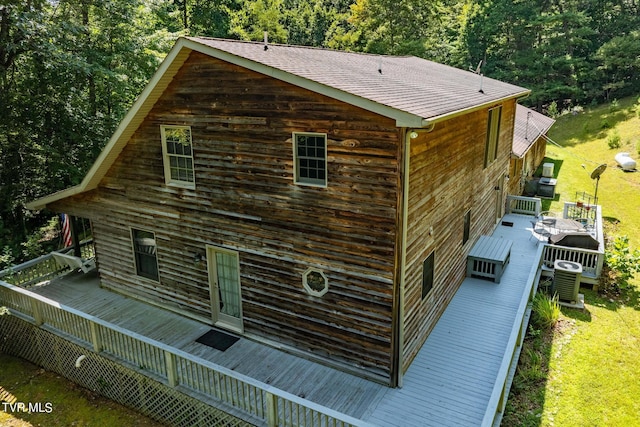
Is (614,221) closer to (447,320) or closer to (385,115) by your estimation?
(447,320)

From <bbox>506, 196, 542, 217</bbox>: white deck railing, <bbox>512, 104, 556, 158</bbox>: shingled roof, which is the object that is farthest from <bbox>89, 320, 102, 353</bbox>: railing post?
<bbox>512, 104, 556, 158</bbox>: shingled roof

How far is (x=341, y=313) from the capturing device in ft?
28.6

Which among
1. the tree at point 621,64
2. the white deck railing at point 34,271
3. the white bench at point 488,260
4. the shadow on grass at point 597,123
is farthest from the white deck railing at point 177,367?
the tree at point 621,64

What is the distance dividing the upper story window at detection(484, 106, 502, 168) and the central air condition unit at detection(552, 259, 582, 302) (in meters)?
3.87

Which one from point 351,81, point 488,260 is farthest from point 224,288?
point 488,260

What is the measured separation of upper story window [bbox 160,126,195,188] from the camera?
389 inches

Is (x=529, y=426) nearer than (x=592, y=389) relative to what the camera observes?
Yes

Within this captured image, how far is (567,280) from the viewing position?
1284cm

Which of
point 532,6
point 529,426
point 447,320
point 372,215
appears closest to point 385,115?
point 372,215

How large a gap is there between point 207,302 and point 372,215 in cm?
504

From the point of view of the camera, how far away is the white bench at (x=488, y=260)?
12.5 m

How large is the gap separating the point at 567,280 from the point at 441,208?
223 inches

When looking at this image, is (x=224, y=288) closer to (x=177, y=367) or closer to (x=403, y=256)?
(x=177, y=367)

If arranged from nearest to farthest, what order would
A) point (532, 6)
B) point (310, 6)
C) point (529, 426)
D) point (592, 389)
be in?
point (529, 426)
point (592, 389)
point (532, 6)
point (310, 6)
